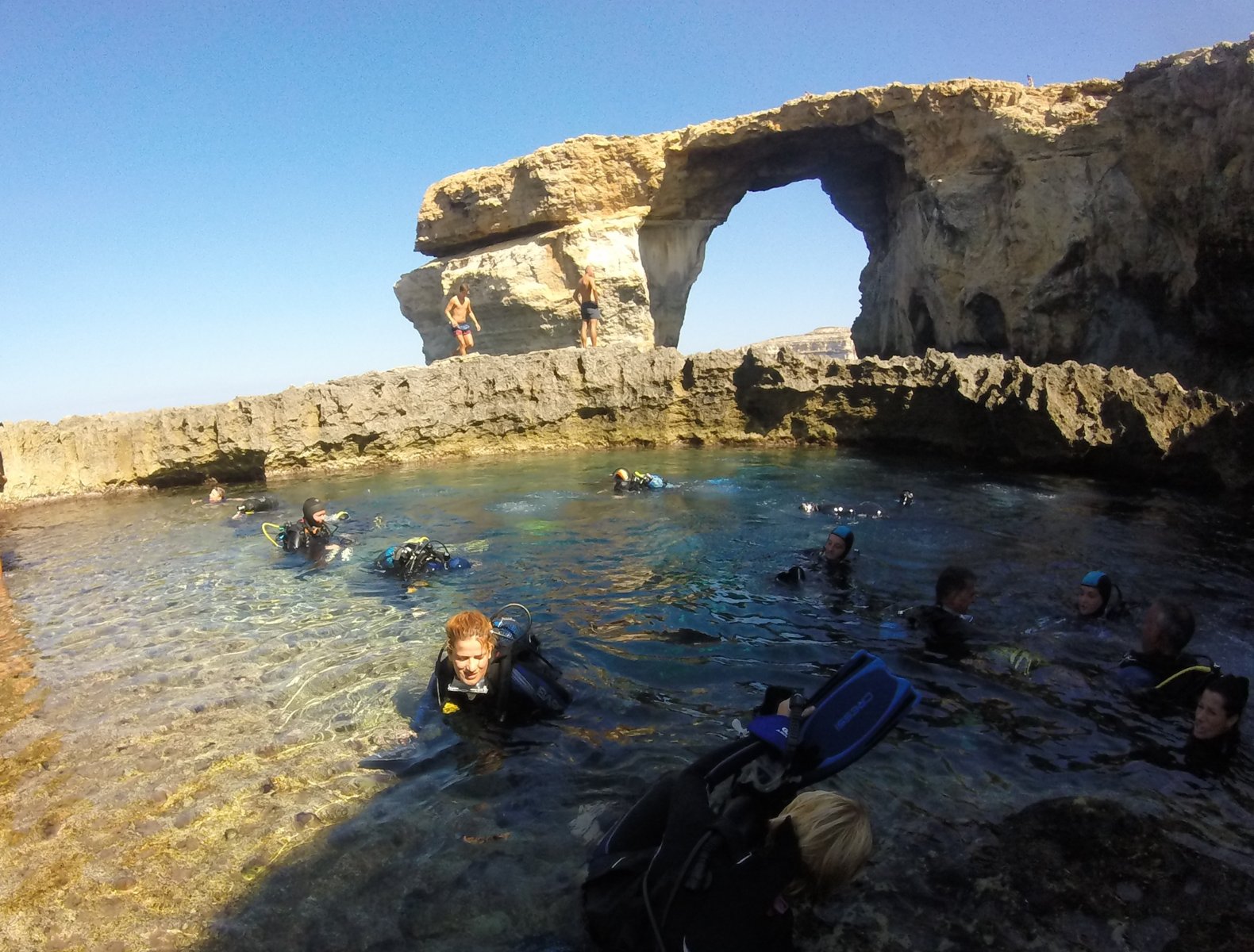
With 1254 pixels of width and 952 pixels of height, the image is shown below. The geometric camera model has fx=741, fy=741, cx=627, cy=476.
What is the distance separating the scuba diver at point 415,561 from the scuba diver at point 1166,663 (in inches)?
204

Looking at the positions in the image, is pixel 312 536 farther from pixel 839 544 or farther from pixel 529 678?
pixel 839 544

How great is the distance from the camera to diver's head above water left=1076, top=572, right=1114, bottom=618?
16.0 feet

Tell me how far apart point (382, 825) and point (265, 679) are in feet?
6.48

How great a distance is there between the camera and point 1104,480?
9367 millimetres

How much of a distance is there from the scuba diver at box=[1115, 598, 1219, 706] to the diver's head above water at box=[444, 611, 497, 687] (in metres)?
3.42

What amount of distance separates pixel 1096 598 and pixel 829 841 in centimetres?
376

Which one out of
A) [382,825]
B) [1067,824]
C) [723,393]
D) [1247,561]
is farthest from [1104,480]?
[382,825]

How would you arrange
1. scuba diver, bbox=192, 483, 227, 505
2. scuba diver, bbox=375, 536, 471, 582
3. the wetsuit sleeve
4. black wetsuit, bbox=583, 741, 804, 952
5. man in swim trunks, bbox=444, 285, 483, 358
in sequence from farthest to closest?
man in swim trunks, bbox=444, 285, 483, 358
scuba diver, bbox=192, 483, 227, 505
scuba diver, bbox=375, 536, 471, 582
the wetsuit sleeve
black wetsuit, bbox=583, 741, 804, 952

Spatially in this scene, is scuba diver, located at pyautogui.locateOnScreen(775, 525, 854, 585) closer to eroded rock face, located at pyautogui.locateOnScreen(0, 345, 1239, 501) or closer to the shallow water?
the shallow water

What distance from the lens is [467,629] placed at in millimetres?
3547

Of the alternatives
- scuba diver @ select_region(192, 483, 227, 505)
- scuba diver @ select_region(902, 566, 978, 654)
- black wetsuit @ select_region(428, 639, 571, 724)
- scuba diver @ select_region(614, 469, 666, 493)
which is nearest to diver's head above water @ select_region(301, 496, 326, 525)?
scuba diver @ select_region(614, 469, 666, 493)

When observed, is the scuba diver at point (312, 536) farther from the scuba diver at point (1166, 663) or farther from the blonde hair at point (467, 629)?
the scuba diver at point (1166, 663)

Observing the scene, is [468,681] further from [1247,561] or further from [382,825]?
[1247,561]

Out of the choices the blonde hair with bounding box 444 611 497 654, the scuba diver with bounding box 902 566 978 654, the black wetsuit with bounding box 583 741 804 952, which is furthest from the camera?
the scuba diver with bounding box 902 566 978 654
